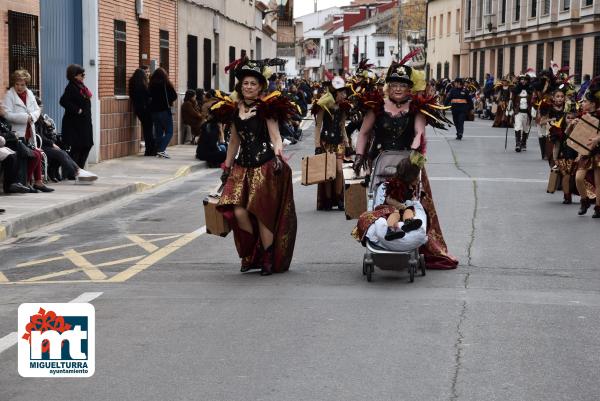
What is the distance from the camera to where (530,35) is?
5781 centimetres

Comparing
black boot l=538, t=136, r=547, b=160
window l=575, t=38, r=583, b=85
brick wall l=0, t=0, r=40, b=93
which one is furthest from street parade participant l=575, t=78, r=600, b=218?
window l=575, t=38, r=583, b=85

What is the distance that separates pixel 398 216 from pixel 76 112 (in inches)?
413

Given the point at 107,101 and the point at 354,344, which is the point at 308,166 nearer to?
the point at 354,344

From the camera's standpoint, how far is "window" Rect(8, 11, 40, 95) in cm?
1802

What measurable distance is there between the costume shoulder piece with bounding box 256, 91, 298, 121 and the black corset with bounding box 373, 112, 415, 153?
0.86 metres

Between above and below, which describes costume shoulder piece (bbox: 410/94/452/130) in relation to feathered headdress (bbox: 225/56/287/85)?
below

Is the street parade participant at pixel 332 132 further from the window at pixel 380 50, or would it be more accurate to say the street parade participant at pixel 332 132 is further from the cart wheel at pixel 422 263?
the window at pixel 380 50

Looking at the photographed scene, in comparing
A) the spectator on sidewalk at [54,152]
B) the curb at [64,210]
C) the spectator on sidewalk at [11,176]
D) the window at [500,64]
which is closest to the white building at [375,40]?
the window at [500,64]

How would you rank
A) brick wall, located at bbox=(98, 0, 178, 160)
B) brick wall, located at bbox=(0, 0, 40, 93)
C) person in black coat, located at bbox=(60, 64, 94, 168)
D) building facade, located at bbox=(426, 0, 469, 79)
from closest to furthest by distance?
brick wall, located at bbox=(0, 0, 40, 93), person in black coat, located at bbox=(60, 64, 94, 168), brick wall, located at bbox=(98, 0, 178, 160), building facade, located at bbox=(426, 0, 469, 79)

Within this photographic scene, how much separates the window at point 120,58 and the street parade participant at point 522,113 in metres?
9.87

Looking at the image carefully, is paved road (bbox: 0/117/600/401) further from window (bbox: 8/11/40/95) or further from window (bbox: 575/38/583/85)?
window (bbox: 575/38/583/85)

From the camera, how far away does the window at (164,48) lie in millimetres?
28611

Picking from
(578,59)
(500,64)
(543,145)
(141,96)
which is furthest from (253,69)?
(500,64)

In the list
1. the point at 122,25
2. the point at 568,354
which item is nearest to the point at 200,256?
the point at 568,354
